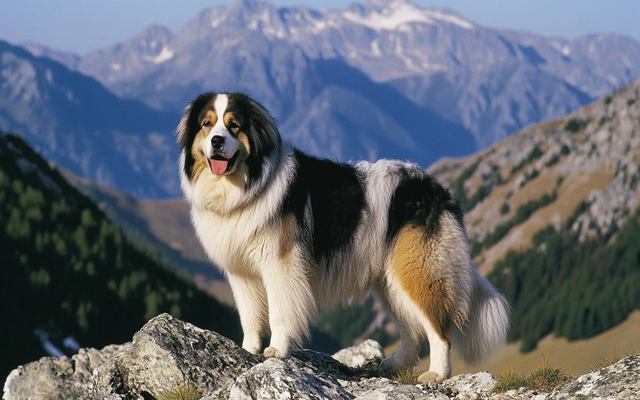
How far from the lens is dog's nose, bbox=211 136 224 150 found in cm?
939

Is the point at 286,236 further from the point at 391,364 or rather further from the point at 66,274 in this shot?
the point at 66,274

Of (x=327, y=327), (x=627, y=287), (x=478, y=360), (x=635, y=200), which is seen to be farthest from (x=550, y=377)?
(x=327, y=327)

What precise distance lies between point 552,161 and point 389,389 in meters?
192

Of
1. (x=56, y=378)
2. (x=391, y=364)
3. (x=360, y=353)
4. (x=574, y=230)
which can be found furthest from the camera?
(x=574, y=230)

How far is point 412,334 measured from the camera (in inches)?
425

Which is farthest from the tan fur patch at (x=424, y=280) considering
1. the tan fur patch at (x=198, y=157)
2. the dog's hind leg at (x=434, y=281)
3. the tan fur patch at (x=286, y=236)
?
the tan fur patch at (x=198, y=157)

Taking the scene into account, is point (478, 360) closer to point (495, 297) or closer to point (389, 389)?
point (495, 297)

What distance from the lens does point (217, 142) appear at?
30.9ft

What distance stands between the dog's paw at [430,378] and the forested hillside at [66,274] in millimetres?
42342

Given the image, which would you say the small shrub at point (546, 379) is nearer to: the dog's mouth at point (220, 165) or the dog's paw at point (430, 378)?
the dog's paw at point (430, 378)

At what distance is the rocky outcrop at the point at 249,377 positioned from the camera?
720 centimetres

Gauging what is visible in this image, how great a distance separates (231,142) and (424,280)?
3.10 m

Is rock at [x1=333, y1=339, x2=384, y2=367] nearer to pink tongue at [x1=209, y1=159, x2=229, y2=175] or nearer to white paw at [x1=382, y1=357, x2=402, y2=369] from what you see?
white paw at [x1=382, y1=357, x2=402, y2=369]

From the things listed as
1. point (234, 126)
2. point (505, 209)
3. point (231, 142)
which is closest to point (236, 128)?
point (234, 126)
